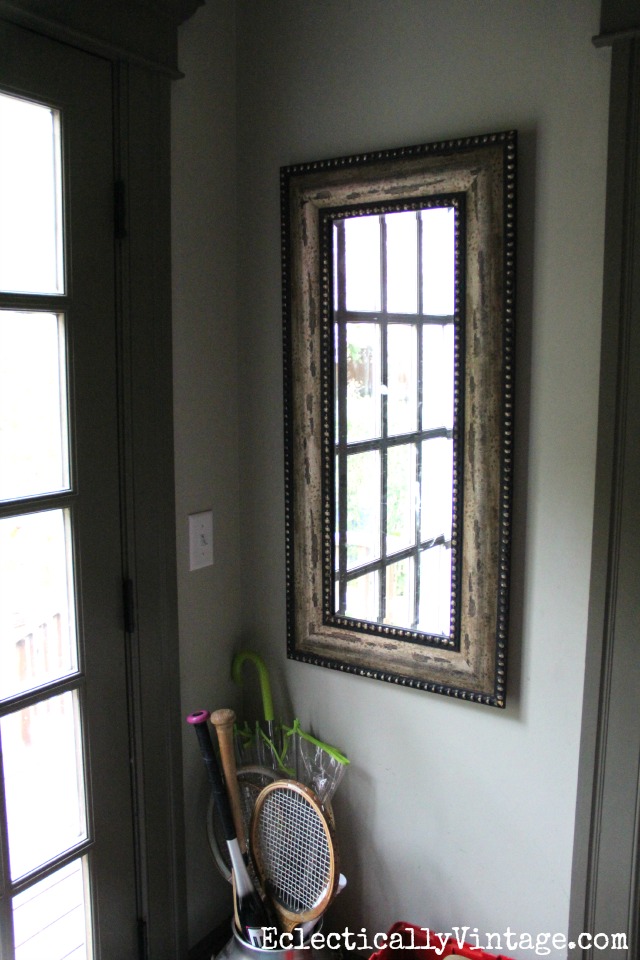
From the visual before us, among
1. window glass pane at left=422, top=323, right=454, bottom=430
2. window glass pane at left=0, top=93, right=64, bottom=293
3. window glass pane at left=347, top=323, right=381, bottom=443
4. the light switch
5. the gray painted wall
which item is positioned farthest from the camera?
the light switch

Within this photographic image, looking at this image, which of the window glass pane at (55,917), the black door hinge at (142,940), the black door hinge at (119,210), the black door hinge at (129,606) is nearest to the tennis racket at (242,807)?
the black door hinge at (142,940)

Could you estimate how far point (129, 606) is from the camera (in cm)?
161

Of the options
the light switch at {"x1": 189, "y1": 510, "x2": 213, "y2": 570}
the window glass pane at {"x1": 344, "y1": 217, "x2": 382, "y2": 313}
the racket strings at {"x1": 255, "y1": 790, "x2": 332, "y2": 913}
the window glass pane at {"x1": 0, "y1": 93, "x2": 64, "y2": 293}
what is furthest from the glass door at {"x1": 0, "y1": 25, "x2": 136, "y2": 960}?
the window glass pane at {"x1": 344, "y1": 217, "x2": 382, "y2": 313}

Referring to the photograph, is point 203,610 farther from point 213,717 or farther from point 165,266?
point 165,266

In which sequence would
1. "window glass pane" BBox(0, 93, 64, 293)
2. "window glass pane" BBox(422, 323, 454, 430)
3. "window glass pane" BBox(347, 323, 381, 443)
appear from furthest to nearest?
"window glass pane" BBox(347, 323, 381, 443)
"window glass pane" BBox(422, 323, 454, 430)
"window glass pane" BBox(0, 93, 64, 293)

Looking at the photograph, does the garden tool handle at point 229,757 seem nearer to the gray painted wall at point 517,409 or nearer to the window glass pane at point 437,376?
the gray painted wall at point 517,409

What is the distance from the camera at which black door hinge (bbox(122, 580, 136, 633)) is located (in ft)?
5.25

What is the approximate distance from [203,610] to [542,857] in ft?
2.92

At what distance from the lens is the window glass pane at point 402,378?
1622 mm

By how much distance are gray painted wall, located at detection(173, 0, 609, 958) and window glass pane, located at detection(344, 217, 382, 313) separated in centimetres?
16

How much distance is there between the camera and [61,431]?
1.46 meters

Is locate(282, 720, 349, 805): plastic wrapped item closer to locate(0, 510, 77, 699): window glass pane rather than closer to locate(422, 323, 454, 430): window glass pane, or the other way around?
locate(0, 510, 77, 699): window glass pane

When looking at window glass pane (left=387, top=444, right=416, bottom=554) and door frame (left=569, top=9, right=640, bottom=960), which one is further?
window glass pane (left=387, top=444, right=416, bottom=554)

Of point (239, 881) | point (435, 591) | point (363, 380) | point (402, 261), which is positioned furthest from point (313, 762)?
point (402, 261)
